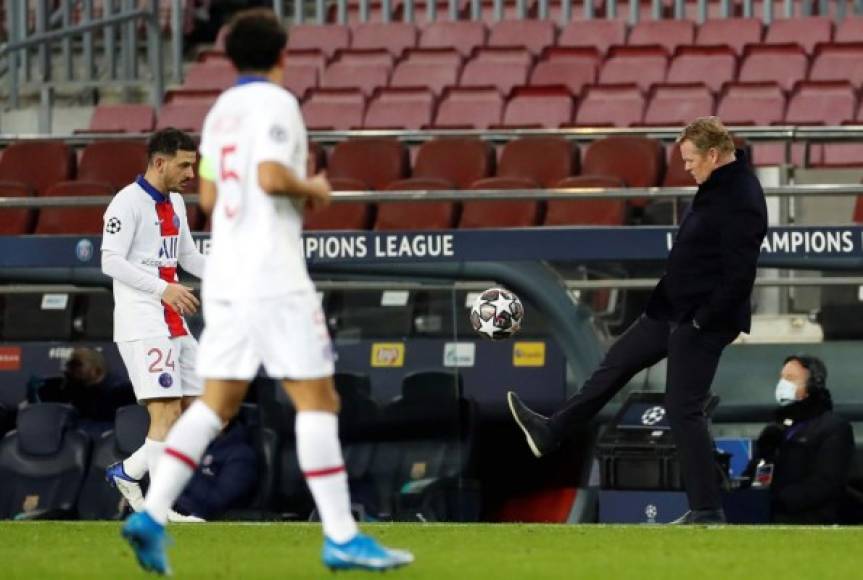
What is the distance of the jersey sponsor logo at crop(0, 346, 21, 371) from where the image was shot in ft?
42.0

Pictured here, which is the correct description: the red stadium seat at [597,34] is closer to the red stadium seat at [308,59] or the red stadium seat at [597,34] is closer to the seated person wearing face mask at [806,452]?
the red stadium seat at [308,59]

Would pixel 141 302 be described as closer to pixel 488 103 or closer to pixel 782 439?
pixel 782 439

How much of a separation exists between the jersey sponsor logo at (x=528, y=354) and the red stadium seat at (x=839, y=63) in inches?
222

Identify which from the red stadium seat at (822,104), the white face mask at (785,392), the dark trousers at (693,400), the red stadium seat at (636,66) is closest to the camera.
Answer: the dark trousers at (693,400)

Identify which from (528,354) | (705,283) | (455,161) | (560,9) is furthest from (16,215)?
(560,9)

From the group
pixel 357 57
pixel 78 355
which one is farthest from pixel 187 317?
pixel 357 57

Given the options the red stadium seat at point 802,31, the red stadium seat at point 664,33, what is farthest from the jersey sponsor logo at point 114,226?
the red stadium seat at point 802,31

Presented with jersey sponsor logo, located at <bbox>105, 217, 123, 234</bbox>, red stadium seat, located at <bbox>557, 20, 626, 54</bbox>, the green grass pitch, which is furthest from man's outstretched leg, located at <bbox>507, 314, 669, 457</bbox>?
red stadium seat, located at <bbox>557, 20, 626, 54</bbox>

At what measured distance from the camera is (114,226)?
957 cm

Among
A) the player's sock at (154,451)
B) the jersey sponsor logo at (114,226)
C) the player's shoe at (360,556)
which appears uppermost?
the jersey sponsor logo at (114,226)

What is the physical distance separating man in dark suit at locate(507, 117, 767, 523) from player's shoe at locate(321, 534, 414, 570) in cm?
281

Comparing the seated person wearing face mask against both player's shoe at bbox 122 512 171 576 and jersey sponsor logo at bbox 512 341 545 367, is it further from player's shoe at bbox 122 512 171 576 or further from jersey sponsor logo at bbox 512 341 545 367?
player's shoe at bbox 122 512 171 576

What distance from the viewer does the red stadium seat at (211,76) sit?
18203 mm

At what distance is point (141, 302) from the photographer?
9.70 metres
